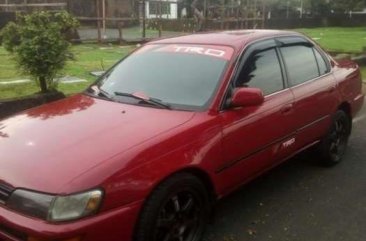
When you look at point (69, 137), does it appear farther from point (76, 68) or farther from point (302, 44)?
point (76, 68)

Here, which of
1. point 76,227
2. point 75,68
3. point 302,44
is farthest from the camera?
point 75,68

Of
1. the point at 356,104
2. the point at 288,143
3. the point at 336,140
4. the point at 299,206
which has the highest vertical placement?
the point at 356,104

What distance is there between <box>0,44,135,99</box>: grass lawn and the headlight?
4.51 m

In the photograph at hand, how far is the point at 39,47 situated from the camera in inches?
263

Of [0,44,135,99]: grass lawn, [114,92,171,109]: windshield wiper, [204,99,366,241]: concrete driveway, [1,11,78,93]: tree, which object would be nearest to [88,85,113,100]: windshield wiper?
[114,92,171,109]: windshield wiper

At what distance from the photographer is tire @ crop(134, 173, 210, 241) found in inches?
127

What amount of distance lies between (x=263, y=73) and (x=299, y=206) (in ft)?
4.19

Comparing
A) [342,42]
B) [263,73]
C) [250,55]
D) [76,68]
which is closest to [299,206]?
[263,73]

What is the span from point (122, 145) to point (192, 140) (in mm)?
567

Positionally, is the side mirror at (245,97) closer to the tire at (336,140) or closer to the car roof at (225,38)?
the car roof at (225,38)

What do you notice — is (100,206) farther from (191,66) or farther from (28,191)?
(191,66)

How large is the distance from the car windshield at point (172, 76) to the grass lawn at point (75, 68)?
9.81 ft

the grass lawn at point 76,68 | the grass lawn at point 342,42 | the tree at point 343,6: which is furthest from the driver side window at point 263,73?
the tree at point 343,6

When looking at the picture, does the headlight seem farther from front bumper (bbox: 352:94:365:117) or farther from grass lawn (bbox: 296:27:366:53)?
grass lawn (bbox: 296:27:366:53)
